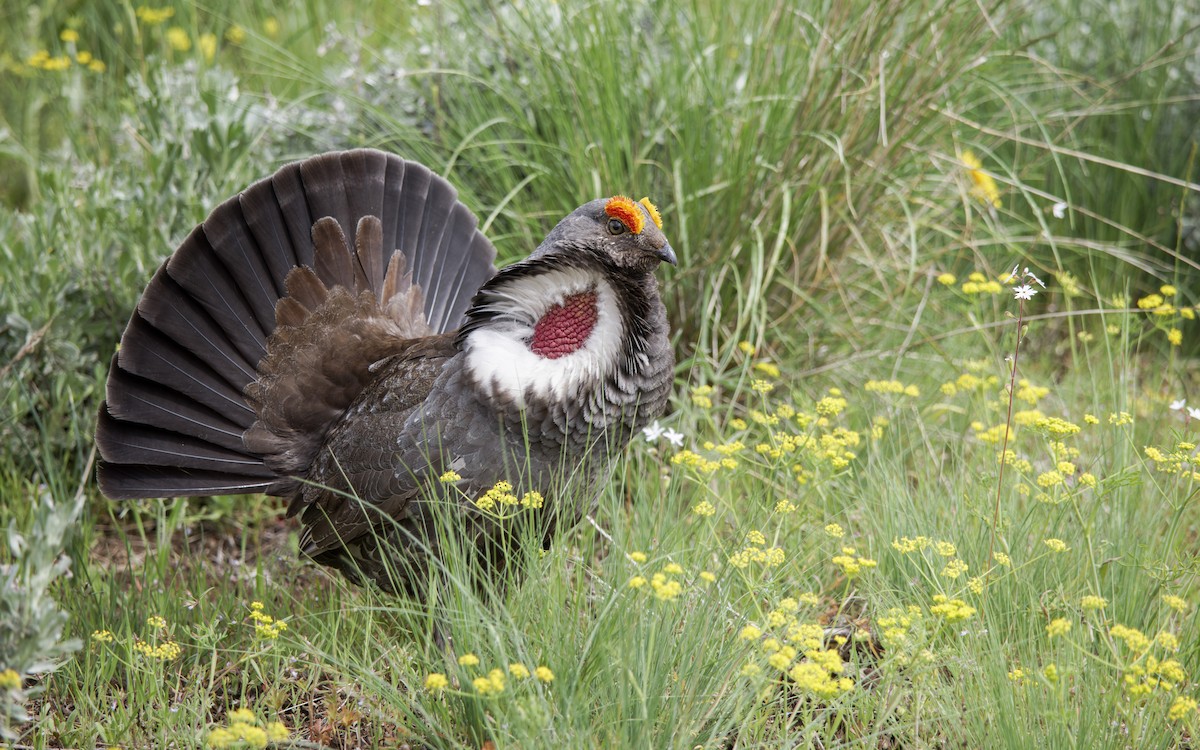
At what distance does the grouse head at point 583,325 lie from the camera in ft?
10.7

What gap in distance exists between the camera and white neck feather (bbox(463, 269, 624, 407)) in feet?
10.6

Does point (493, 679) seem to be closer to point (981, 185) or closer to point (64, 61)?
point (981, 185)

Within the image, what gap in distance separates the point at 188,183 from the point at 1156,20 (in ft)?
16.0

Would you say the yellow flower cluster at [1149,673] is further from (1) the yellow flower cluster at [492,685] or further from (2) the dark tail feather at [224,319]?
(2) the dark tail feather at [224,319]

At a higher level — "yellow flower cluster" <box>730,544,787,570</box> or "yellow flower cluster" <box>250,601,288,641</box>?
"yellow flower cluster" <box>730,544,787,570</box>

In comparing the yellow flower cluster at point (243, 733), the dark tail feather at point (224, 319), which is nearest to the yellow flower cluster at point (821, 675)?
the yellow flower cluster at point (243, 733)

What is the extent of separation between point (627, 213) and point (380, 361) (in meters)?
1.02

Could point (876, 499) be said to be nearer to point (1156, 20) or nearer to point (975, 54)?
point (975, 54)

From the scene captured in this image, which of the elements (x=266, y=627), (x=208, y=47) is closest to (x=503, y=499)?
(x=266, y=627)

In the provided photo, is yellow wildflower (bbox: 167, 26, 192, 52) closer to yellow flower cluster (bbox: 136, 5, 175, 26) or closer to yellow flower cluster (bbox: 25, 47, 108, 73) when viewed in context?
yellow flower cluster (bbox: 136, 5, 175, 26)

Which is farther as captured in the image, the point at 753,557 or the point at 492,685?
the point at 753,557

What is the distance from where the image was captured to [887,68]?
4.64 metres

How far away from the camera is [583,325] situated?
11.0 feet

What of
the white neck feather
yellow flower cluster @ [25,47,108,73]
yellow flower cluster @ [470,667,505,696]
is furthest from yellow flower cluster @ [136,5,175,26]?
yellow flower cluster @ [470,667,505,696]
